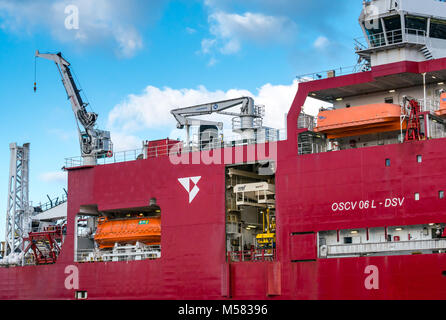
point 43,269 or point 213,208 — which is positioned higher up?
point 213,208

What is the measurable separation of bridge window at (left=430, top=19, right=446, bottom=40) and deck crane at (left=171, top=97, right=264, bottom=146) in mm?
7871

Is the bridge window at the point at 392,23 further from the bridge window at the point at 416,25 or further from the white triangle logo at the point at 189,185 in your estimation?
the white triangle logo at the point at 189,185

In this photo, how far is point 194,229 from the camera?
28688 mm

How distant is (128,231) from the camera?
102 ft

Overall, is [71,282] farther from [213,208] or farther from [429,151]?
[429,151]

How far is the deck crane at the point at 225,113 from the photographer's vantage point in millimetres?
30047

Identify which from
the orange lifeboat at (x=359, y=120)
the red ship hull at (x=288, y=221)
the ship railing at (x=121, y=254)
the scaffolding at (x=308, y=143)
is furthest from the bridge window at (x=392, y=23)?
the ship railing at (x=121, y=254)

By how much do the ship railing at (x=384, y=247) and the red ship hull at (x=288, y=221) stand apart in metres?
0.45

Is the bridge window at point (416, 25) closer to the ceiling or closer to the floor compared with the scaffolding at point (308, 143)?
closer to the ceiling

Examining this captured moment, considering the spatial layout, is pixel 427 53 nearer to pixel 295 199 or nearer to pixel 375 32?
pixel 375 32

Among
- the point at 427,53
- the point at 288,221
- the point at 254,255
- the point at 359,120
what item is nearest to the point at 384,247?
the point at 288,221

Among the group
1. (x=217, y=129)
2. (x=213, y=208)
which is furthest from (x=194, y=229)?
(x=217, y=129)

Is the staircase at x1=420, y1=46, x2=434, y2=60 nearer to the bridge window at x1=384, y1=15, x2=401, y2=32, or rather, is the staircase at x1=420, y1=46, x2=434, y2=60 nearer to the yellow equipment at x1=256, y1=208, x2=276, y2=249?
the bridge window at x1=384, y1=15, x2=401, y2=32
